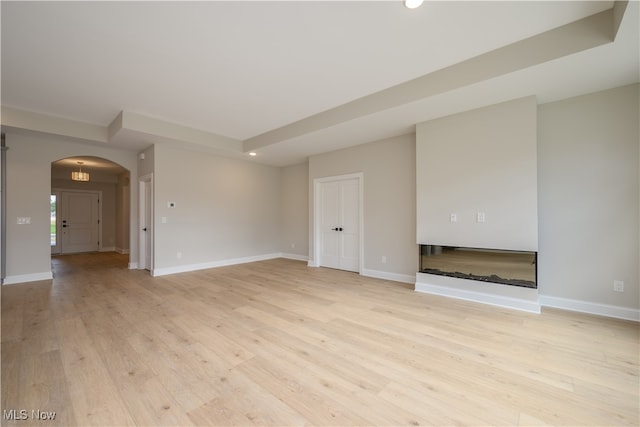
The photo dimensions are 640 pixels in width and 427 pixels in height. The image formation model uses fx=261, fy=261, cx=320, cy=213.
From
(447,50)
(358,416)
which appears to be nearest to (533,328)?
(358,416)

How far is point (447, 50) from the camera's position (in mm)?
2732

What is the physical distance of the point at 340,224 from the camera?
19.3 ft

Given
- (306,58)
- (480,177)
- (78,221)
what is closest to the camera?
(306,58)

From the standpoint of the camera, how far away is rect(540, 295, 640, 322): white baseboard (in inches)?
116

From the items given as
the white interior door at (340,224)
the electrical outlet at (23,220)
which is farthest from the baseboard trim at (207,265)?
the electrical outlet at (23,220)

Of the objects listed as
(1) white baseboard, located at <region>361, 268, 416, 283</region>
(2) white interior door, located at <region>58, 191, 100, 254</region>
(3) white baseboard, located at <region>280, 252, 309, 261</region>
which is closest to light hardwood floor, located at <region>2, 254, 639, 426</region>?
(1) white baseboard, located at <region>361, 268, 416, 283</region>

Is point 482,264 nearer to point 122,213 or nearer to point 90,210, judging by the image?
point 122,213

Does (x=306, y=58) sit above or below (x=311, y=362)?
above

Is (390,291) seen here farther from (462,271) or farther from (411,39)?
(411,39)

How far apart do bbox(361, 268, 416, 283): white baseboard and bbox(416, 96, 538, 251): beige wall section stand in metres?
0.86

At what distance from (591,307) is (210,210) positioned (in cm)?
664

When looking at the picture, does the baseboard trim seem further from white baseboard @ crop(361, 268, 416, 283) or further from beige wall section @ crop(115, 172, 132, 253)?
beige wall section @ crop(115, 172, 132, 253)

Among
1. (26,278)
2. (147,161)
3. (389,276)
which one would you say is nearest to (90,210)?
(26,278)

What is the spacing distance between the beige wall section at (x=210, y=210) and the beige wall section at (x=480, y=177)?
4.37 meters
